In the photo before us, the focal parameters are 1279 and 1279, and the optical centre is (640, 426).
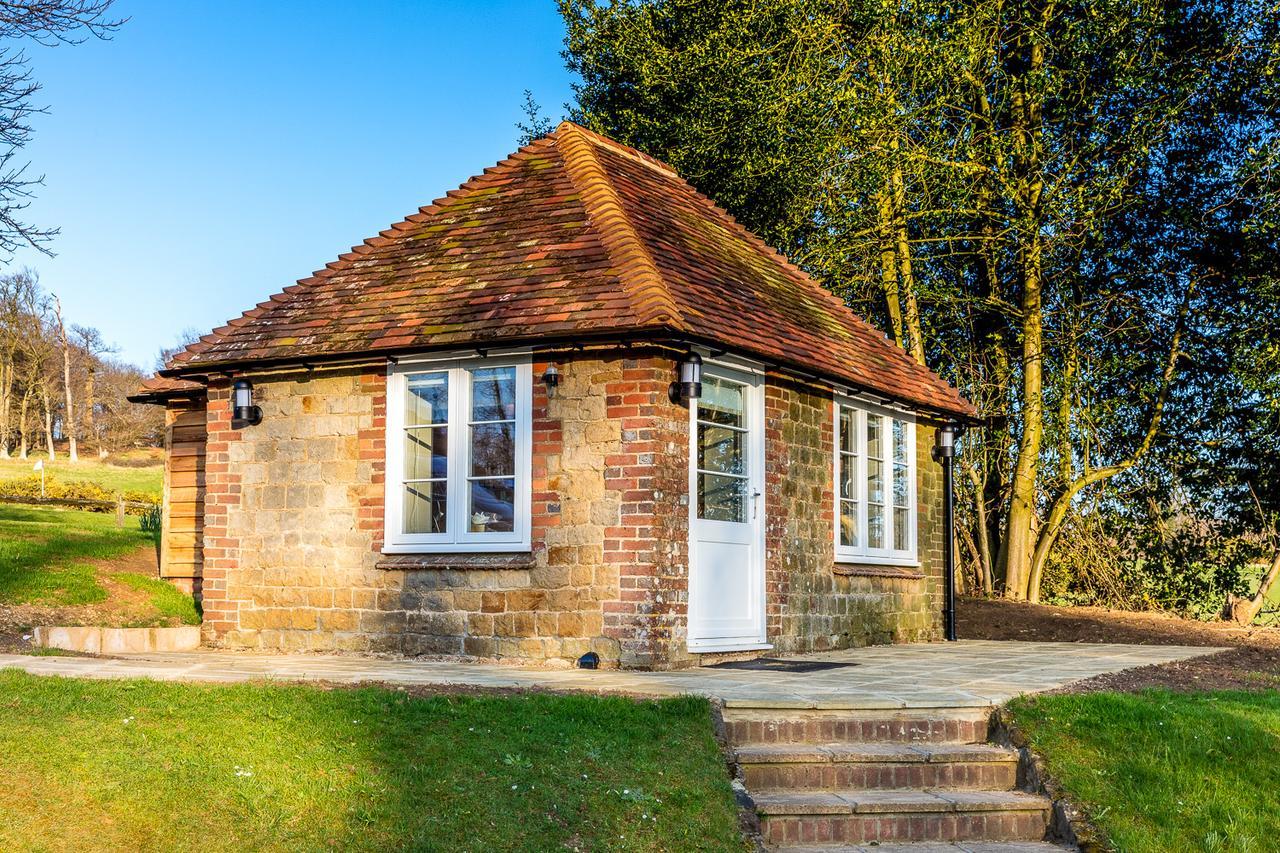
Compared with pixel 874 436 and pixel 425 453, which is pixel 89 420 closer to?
pixel 874 436

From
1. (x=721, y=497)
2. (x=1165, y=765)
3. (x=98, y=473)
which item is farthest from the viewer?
(x=98, y=473)

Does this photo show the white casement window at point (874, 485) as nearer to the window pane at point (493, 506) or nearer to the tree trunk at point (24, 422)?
the window pane at point (493, 506)

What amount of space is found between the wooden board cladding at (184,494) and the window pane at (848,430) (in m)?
7.37

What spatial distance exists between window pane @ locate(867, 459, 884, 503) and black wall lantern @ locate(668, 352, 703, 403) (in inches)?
163

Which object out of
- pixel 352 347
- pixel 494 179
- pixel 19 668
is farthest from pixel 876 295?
pixel 19 668

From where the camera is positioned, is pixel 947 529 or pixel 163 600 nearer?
pixel 163 600

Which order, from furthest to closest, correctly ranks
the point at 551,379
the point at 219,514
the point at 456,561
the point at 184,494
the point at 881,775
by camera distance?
the point at 184,494 < the point at 219,514 < the point at 456,561 < the point at 551,379 < the point at 881,775

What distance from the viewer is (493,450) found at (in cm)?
1156

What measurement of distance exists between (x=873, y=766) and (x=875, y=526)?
273 inches

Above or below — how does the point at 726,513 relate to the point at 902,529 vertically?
above

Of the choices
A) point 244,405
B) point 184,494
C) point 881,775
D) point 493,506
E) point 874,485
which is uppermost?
point 244,405

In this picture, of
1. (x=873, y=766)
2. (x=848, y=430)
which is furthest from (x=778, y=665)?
(x=848, y=430)

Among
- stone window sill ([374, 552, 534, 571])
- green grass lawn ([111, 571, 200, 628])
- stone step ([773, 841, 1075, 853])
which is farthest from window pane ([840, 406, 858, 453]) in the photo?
green grass lawn ([111, 571, 200, 628])

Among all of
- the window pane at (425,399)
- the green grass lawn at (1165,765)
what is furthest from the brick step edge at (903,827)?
the window pane at (425,399)
